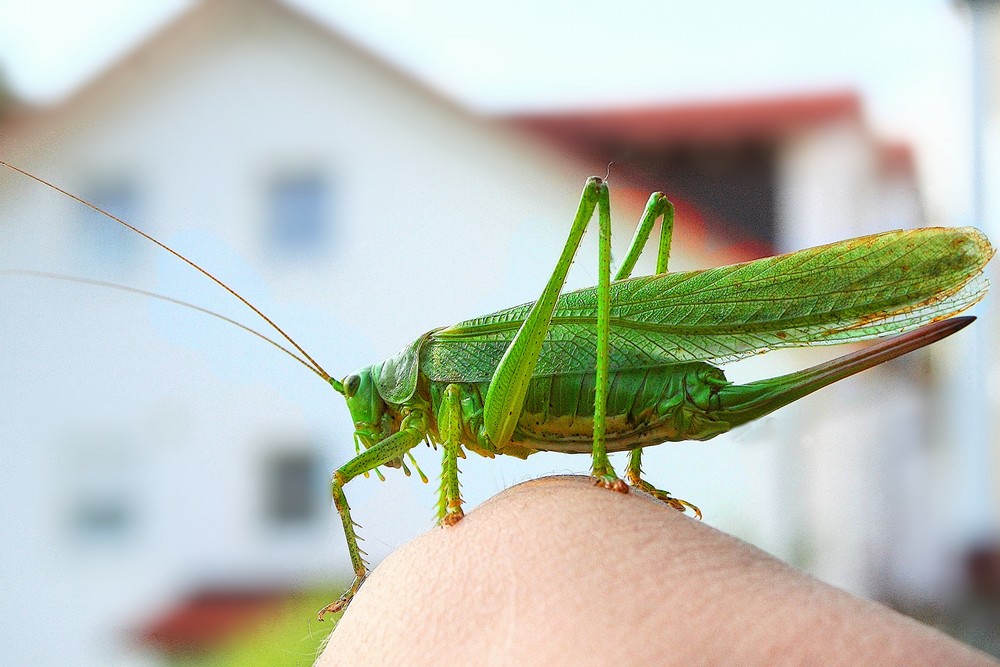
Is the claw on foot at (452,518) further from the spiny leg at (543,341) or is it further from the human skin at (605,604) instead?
the spiny leg at (543,341)

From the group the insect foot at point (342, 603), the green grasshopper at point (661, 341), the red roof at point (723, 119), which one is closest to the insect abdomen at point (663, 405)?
the green grasshopper at point (661, 341)

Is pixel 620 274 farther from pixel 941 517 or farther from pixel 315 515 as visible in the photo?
pixel 315 515

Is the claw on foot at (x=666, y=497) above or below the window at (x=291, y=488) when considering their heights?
above

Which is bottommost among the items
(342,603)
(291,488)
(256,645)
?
(256,645)

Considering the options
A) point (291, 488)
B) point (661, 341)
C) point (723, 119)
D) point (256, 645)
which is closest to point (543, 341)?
point (661, 341)

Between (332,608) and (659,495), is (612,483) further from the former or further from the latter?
(332,608)

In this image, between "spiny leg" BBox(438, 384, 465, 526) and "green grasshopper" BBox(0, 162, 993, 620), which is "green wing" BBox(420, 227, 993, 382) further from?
"spiny leg" BBox(438, 384, 465, 526)

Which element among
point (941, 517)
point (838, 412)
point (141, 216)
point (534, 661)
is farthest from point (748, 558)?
point (141, 216)

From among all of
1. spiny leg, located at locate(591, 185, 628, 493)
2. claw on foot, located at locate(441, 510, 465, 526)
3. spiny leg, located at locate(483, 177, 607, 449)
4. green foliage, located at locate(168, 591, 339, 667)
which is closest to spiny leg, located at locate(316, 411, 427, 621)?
spiny leg, located at locate(483, 177, 607, 449)
